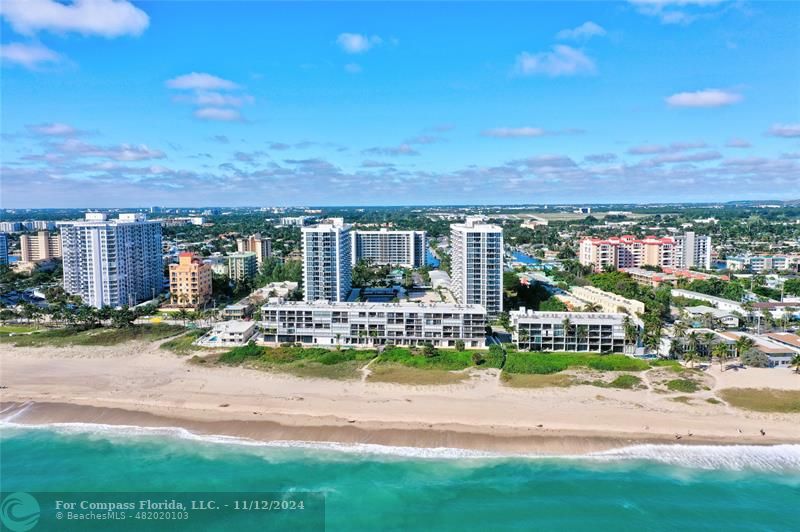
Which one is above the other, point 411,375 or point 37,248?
point 37,248

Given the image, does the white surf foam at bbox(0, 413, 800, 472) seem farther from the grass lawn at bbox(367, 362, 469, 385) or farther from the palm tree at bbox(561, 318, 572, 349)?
the palm tree at bbox(561, 318, 572, 349)

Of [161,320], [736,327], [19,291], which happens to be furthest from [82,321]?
[736,327]

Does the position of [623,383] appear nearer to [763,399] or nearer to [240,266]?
[763,399]

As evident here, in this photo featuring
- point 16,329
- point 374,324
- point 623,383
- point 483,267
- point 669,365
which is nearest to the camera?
point 623,383

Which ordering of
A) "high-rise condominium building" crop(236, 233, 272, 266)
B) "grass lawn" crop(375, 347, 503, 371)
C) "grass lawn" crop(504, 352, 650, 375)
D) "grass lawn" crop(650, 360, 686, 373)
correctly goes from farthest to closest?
"high-rise condominium building" crop(236, 233, 272, 266)
"grass lawn" crop(375, 347, 503, 371)
"grass lawn" crop(504, 352, 650, 375)
"grass lawn" crop(650, 360, 686, 373)

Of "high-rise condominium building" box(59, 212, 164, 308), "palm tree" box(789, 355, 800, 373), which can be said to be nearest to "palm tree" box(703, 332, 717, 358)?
"palm tree" box(789, 355, 800, 373)

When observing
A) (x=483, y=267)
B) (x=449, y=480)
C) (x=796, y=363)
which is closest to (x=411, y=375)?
(x=449, y=480)
